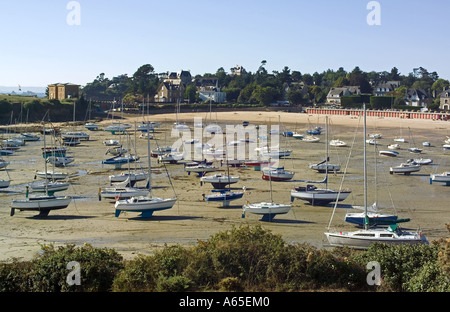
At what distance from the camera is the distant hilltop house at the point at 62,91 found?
4481 inches

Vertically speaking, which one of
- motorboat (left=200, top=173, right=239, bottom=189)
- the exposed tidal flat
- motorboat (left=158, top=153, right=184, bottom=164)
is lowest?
the exposed tidal flat

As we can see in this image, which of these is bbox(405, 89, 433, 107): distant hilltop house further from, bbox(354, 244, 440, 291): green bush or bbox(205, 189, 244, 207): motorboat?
bbox(354, 244, 440, 291): green bush

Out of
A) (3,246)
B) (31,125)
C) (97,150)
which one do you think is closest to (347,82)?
(31,125)

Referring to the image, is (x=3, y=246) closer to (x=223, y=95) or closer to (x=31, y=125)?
(x=31, y=125)

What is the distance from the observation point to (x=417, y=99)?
125688 millimetres

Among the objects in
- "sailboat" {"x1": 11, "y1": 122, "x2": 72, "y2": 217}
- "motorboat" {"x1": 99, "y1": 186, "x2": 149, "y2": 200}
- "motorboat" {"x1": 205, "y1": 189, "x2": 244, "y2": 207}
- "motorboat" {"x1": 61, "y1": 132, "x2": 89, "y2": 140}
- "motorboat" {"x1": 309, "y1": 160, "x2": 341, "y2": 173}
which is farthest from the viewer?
"motorboat" {"x1": 61, "y1": 132, "x2": 89, "y2": 140}

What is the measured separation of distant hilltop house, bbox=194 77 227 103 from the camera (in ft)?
451

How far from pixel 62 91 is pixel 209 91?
128 feet

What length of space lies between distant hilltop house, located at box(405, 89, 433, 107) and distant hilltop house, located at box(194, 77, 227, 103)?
44.9 metres

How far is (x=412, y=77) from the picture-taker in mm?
181375

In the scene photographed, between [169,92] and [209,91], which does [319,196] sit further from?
[209,91]

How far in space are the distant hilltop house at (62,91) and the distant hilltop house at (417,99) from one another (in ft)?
245

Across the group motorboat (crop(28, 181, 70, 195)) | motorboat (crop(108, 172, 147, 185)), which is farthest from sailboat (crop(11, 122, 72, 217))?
motorboat (crop(108, 172, 147, 185))

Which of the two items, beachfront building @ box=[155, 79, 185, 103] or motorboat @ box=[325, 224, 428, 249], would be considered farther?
beachfront building @ box=[155, 79, 185, 103]
